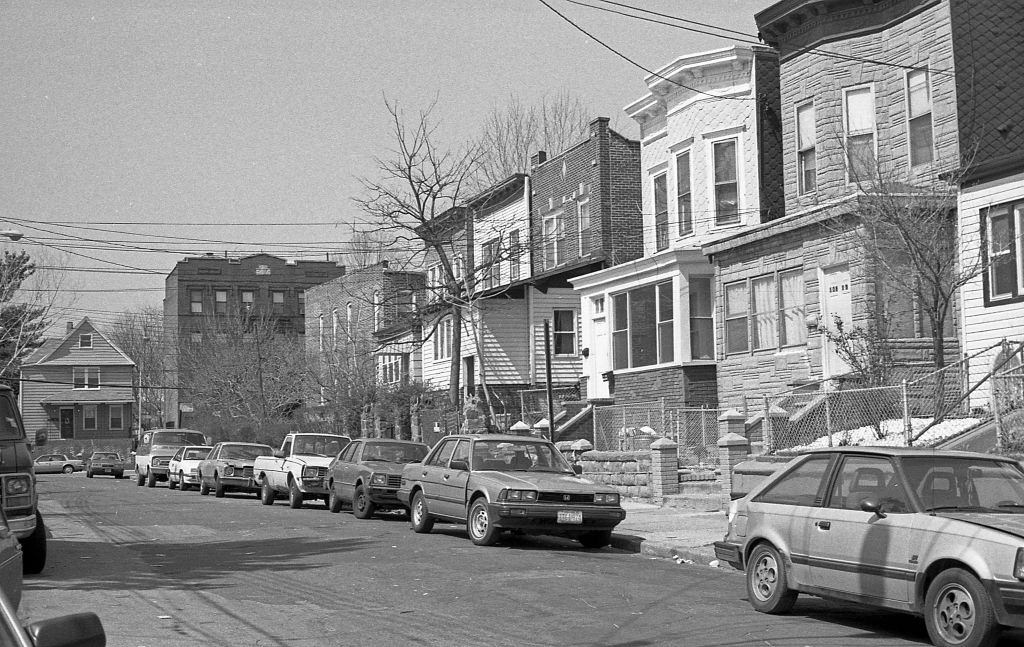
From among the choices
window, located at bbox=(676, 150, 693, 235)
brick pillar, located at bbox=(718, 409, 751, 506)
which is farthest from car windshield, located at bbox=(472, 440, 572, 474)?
window, located at bbox=(676, 150, 693, 235)

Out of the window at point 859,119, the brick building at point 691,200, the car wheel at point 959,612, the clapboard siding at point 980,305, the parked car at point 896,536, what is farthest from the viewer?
the brick building at point 691,200

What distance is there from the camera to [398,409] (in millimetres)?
43094

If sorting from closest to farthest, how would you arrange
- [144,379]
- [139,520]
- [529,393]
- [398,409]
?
1. [139,520]
2. [529,393]
3. [398,409]
4. [144,379]

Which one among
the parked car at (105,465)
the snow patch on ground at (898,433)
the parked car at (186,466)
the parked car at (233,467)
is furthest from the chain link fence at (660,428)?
the parked car at (105,465)

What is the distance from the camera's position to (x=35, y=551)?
12.5 meters

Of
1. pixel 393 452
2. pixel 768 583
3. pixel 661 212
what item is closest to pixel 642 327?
pixel 661 212

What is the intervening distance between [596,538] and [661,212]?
54.1ft

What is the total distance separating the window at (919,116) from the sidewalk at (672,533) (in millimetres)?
9304

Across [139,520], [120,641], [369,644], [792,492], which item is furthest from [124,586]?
[139,520]

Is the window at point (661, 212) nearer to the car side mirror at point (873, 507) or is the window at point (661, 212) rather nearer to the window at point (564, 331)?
the window at point (564, 331)

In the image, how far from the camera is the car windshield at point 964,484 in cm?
911

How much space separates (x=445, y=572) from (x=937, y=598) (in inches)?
230

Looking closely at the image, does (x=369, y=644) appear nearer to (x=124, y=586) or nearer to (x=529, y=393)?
(x=124, y=586)

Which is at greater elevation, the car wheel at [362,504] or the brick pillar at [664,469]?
the brick pillar at [664,469]
